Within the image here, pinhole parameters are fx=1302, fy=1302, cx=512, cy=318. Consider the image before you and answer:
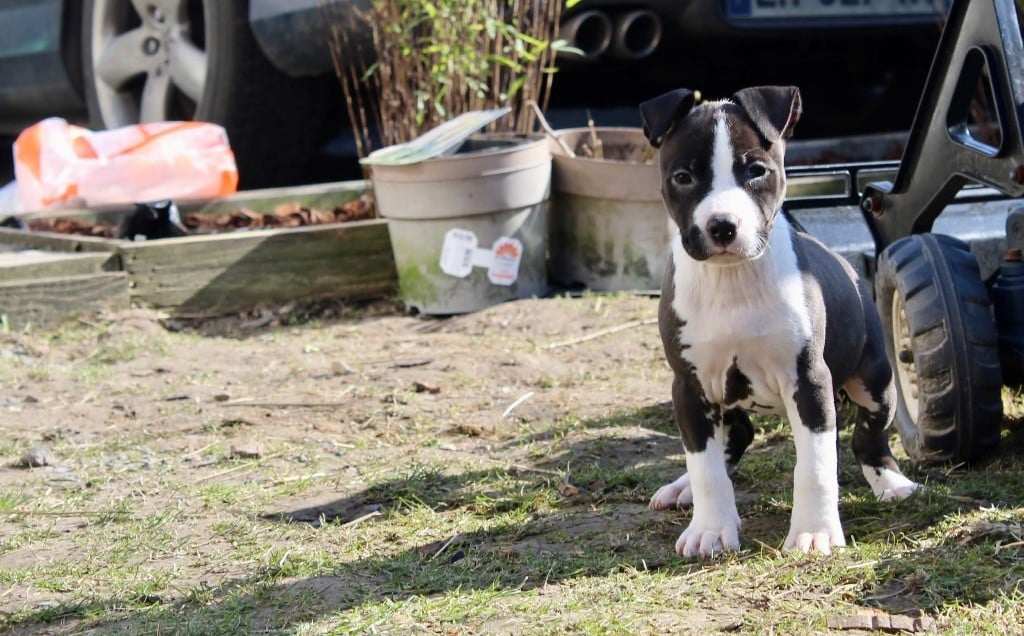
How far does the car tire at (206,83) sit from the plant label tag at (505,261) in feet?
5.23

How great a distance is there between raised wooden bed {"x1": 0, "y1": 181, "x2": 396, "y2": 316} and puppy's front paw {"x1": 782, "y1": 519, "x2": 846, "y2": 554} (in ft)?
10.5

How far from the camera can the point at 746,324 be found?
2.69 m

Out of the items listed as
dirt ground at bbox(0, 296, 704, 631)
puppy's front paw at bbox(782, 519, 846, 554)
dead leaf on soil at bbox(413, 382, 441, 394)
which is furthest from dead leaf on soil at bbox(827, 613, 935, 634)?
dead leaf on soil at bbox(413, 382, 441, 394)

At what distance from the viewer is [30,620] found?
2615 millimetres

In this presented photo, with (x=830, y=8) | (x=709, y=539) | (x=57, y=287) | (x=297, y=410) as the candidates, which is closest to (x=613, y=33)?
(x=830, y=8)

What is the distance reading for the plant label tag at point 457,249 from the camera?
523 centimetres

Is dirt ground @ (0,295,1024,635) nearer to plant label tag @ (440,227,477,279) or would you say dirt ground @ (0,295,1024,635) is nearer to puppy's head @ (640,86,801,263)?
plant label tag @ (440,227,477,279)

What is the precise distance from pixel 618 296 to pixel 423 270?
80 centimetres

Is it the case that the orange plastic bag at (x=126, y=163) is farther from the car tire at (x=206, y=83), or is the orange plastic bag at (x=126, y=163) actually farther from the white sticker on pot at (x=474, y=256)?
the white sticker on pot at (x=474, y=256)

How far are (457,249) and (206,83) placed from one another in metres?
1.70

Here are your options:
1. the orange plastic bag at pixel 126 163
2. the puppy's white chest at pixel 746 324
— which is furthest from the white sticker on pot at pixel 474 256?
the puppy's white chest at pixel 746 324

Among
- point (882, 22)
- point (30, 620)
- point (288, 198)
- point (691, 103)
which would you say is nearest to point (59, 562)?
point (30, 620)

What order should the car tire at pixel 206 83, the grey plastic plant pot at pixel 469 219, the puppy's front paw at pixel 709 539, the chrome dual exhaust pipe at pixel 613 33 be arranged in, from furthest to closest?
the car tire at pixel 206 83
the chrome dual exhaust pipe at pixel 613 33
the grey plastic plant pot at pixel 469 219
the puppy's front paw at pixel 709 539

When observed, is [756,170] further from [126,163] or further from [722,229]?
[126,163]
